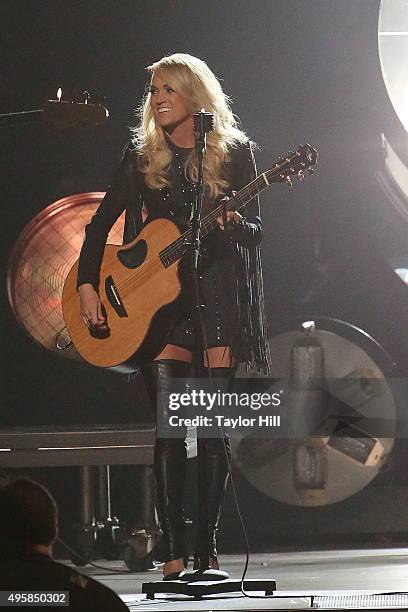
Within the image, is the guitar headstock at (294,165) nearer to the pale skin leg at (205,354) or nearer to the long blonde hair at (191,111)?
the long blonde hair at (191,111)

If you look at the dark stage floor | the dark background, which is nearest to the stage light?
the dark background

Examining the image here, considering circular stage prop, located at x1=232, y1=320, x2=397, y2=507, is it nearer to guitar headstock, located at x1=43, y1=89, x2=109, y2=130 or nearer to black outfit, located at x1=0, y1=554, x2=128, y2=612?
guitar headstock, located at x1=43, y1=89, x2=109, y2=130

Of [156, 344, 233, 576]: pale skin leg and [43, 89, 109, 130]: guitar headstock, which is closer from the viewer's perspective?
[156, 344, 233, 576]: pale skin leg

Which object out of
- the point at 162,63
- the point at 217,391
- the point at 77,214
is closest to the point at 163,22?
the point at 162,63

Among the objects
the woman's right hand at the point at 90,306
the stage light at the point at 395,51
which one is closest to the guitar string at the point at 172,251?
the woman's right hand at the point at 90,306

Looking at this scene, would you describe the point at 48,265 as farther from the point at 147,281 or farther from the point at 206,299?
the point at 206,299

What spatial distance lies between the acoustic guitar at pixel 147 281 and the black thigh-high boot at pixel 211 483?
10.1 inches

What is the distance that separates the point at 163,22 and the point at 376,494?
1.78 m

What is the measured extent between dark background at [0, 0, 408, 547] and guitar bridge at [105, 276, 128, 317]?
258 mm

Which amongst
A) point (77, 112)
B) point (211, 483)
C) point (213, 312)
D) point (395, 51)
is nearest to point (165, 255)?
point (213, 312)

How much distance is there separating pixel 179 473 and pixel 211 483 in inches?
4.4

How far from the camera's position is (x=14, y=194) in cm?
390

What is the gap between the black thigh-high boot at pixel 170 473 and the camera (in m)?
3.57

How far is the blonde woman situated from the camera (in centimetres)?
359
